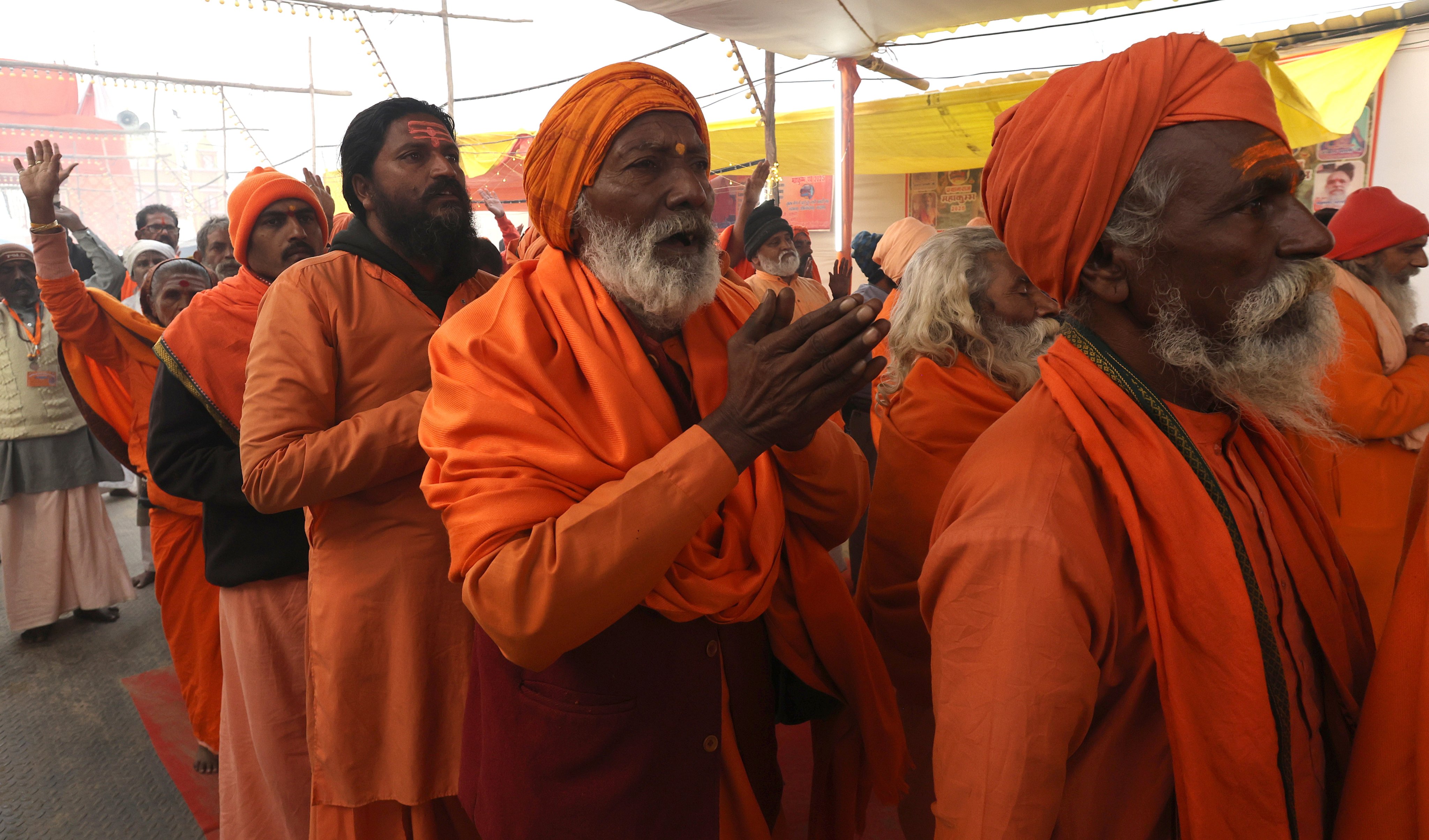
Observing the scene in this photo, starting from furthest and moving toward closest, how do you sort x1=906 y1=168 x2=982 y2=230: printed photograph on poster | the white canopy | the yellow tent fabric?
x1=906 y1=168 x2=982 y2=230: printed photograph on poster
the yellow tent fabric
the white canopy

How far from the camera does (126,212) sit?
17.7 meters

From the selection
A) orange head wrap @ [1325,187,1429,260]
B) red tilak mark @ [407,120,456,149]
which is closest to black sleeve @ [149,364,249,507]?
red tilak mark @ [407,120,456,149]

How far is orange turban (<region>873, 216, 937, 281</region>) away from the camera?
4.72 meters

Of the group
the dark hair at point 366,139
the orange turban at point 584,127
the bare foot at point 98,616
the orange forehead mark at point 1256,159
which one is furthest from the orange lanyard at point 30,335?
the orange forehead mark at point 1256,159

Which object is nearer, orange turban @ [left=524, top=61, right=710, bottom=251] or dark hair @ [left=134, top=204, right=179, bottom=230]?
orange turban @ [left=524, top=61, right=710, bottom=251]

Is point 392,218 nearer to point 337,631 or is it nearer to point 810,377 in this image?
point 337,631

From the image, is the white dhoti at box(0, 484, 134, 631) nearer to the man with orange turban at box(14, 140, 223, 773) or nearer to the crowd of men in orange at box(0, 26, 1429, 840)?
the man with orange turban at box(14, 140, 223, 773)

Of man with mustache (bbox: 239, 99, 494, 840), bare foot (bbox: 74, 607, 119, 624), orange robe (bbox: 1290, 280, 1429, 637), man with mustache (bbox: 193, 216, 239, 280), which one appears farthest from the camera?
bare foot (bbox: 74, 607, 119, 624)

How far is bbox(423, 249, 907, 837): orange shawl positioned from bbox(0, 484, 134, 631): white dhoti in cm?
495

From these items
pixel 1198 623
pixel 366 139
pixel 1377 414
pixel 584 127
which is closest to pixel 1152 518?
pixel 1198 623

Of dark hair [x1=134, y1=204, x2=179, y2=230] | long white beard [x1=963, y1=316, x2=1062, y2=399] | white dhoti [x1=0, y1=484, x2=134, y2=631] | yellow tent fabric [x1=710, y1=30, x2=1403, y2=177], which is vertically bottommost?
white dhoti [x1=0, y1=484, x2=134, y2=631]

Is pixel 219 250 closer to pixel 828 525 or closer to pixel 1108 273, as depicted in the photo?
pixel 828 525

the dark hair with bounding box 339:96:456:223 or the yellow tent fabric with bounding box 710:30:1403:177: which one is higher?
the yellow tent fabric with bounding box 710:30:1403:177

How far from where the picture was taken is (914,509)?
2.31 metres
